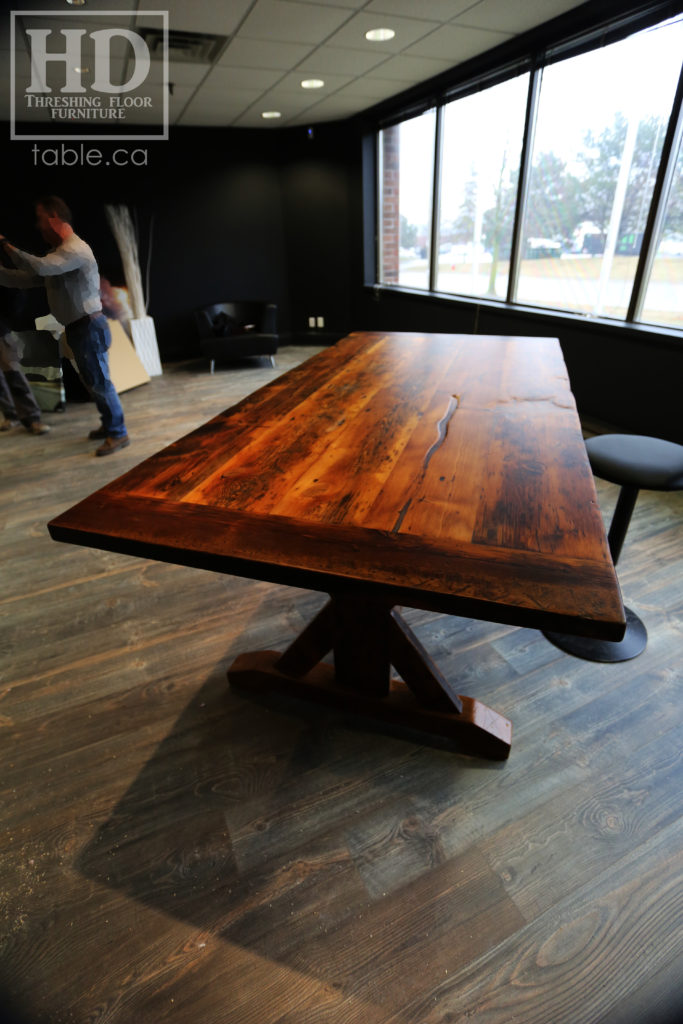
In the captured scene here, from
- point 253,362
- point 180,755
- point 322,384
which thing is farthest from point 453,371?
point 253,362

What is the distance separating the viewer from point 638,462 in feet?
5.82

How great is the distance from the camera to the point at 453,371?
198cm

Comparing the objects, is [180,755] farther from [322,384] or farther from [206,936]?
[322,384]

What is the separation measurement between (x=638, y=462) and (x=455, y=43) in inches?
138

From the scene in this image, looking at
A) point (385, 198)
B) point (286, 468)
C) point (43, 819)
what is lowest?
point (43, 819)

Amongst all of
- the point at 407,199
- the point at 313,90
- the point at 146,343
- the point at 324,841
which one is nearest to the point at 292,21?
the point at 313,90

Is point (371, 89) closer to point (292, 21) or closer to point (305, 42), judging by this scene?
point (305, 42)

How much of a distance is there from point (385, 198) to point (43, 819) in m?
6.30

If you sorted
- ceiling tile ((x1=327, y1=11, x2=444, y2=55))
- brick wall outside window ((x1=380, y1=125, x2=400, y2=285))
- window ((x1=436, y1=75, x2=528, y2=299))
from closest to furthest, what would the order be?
ceiling tile ((x1=327, y1=11, x2=444, y2=55)), window ((x1=436, y1=75, x2=528, y2=299)), brick wall outside window ((x1=380, y1=125, x2=400, y2=285))

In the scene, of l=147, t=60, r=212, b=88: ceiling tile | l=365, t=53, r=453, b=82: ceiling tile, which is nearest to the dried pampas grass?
l=147, t=60, r=212, b=88: ceiling tile

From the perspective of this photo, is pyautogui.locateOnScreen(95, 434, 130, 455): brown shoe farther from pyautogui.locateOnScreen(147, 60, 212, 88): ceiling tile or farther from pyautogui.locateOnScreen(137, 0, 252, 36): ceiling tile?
pyautogui.locateOnScreen(147, 60, 212, 88): ceiling tile

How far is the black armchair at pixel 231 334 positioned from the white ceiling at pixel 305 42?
1793 millimetres

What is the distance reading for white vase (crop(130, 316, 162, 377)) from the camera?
5.45 meters

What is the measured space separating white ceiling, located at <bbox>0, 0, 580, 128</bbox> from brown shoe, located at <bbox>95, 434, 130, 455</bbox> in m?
2.26
